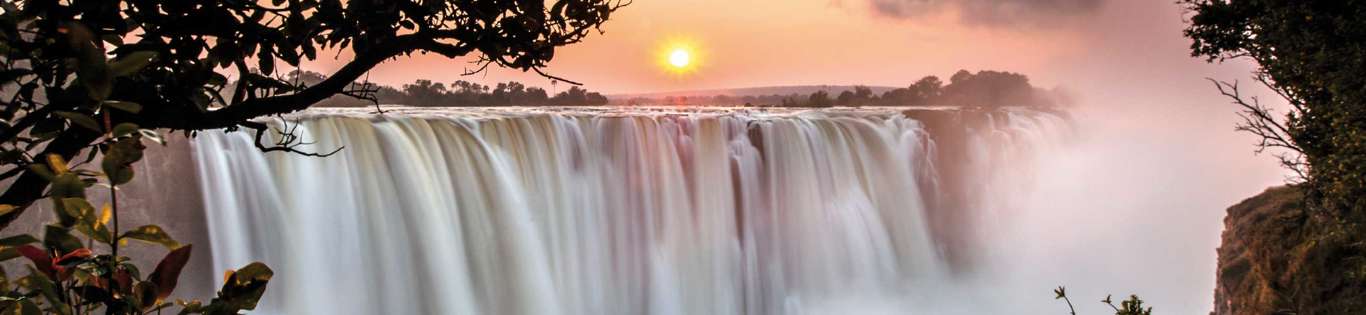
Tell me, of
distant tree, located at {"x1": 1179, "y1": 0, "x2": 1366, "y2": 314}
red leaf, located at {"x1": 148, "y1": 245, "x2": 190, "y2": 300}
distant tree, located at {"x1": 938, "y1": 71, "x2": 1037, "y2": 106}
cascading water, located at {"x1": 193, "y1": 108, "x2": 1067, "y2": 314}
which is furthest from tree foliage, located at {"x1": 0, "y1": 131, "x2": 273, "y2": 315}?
distant tree, located at {"x1": 938, "y1": 71, "x2": 1037, "y2": 106}

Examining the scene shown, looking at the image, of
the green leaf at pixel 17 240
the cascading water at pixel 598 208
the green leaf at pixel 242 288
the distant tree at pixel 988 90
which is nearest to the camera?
the green leaf at pixel 17 240

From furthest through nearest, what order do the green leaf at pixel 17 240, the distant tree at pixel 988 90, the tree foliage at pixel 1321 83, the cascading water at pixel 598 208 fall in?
the distant tree at pixel 988 90 → the cascading water at pixel 598 208 → the tree foliage at pixel 1321 83 → the green leaf at pixel 17 240

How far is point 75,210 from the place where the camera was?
1032mm

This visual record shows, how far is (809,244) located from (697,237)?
2686 mm

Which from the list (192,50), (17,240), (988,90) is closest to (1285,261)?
(192,50)

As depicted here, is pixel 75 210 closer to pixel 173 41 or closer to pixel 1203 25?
pixel 173 41

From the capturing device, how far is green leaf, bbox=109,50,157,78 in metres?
1.04

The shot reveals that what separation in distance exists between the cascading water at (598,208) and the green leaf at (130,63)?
9611 mm

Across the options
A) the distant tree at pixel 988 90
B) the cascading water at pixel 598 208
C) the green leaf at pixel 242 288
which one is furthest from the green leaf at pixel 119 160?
the distant tree at pixel 988 90

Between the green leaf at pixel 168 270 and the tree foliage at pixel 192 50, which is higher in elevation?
the tree foliage at pixel 192 50

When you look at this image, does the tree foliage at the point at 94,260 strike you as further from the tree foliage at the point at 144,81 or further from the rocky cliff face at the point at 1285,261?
the rocky cliff face at the point at 1285,261

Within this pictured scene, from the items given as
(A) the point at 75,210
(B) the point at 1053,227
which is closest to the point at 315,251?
(A) the point at 75,210

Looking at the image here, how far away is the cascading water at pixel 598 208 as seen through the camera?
10.1 metres

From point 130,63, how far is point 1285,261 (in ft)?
32.1
